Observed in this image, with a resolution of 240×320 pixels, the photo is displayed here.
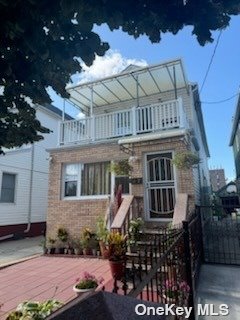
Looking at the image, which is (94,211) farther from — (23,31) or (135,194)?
(23,31)

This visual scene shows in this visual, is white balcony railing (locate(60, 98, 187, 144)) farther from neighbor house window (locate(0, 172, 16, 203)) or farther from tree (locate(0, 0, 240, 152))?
tree (locate(0, 0, 240, 152))

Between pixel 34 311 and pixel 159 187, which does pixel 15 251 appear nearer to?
pixel 159 187

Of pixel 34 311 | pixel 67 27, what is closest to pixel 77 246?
pixel 34 311

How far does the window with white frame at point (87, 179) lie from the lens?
Result: 31.7 ft

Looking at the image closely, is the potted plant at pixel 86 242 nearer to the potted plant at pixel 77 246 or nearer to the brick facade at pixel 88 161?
the potted plant at pixel 77 246

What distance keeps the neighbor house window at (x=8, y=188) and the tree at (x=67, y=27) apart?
1192 centimetres

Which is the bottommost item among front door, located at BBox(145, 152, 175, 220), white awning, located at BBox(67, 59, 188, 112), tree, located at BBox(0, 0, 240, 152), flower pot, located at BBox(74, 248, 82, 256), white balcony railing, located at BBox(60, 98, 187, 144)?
flower pot, located at BBox(74, 248, 82, 256)

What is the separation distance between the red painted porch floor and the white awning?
21.3ft

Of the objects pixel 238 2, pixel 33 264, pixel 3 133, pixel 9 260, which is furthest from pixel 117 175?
pixel 238 2

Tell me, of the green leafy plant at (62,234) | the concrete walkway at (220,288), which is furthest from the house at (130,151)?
the concrete walkway at (220,288)

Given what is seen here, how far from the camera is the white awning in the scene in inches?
374

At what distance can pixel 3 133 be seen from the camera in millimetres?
2758

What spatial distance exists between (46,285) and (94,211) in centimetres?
370

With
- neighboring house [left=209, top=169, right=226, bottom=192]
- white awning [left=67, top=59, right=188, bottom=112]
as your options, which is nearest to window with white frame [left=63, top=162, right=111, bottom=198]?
white awning [left=67, top=59, right=188, bottom=112]
